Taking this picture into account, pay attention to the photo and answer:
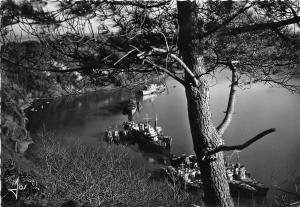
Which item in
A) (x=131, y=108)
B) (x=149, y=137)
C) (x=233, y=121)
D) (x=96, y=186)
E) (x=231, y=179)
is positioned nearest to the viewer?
(x=96, y=186)

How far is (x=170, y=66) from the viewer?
3.12 meters

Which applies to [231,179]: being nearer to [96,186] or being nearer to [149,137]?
[96,186]

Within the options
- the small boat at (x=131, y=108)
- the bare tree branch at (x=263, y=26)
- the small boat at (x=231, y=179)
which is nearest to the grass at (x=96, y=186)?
the small boat at (x=231, y=179)

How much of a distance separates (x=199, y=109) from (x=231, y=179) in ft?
38.4

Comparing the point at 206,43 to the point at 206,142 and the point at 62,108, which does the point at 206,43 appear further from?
the point at 62,108

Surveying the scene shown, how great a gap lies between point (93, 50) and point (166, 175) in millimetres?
13668

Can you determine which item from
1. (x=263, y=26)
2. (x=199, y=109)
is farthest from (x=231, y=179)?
(x=263, y=26)

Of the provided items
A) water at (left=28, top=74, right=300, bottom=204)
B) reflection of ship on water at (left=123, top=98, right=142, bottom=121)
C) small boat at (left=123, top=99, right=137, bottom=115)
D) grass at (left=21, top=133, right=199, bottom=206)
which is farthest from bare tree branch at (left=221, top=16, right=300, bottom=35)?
small boat at (left=123, top=99, right=137, bottom=115)

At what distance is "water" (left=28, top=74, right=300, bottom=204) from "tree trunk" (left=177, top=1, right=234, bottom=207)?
18.5ft

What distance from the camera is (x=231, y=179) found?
13773 mm

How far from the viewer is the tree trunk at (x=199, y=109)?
264 cm

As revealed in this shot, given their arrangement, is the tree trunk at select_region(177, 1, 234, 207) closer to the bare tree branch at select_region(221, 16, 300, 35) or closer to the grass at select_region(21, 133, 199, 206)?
the bare tree branch at select_region(221, 16, 300, 35)

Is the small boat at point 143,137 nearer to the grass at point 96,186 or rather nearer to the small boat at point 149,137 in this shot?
the small boat at point 149,137

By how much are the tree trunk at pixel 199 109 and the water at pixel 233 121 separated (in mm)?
5641
